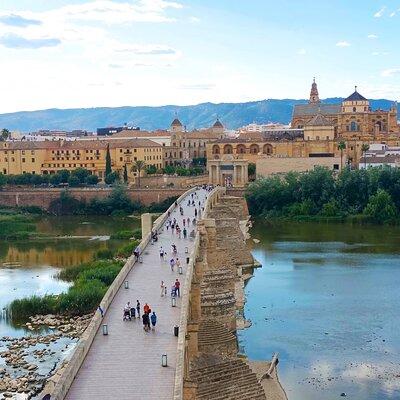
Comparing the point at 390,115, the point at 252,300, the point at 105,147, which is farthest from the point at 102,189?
the point at 252,300

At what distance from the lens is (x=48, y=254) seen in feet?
132

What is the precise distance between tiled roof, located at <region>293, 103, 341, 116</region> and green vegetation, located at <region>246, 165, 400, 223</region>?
2258 cm

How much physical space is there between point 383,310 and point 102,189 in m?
39.6

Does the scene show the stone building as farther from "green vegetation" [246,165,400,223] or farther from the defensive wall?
"green vegetation" [246,165,400,223]

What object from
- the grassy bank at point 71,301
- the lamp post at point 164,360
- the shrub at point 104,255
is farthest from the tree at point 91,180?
the lamp post at point 164,360

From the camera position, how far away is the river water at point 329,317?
18.7 metres

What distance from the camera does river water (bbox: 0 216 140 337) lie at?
2970 cm

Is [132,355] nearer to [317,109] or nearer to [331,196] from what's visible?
[331,196]

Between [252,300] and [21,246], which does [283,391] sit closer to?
[252,300]

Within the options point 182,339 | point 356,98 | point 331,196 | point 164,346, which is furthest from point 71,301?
point 356,98

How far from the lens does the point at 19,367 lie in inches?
799

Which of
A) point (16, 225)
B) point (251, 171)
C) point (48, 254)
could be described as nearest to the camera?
point (48, 254)

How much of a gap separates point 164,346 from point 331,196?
134ft

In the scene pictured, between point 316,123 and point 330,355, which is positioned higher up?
point 316,123
